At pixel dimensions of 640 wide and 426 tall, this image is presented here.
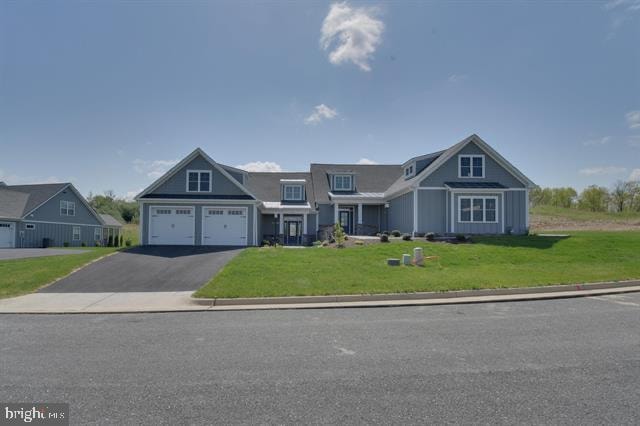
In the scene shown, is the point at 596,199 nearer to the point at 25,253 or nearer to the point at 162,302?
the point at 162,302

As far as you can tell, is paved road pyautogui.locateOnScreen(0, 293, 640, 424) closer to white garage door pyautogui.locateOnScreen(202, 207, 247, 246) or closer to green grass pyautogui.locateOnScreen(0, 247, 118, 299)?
green grass pyautogui.locateOnScreen(0, 247, 118, 299)

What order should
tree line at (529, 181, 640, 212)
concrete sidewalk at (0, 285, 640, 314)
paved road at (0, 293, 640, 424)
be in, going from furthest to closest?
tree line at (529, 181, 640, 212) < concrete sidewalk at (0, 285, 640, 314) < paved road at (0, 293, 640, 424)

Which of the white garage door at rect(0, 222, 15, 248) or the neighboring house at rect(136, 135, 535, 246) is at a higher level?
the neighboring house at rect(136, 135, 535, 246)

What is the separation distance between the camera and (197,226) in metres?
22.6

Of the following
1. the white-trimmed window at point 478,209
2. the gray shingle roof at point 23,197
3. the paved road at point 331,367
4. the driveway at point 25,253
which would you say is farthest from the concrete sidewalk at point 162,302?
the gray shingle roof at point 23,197

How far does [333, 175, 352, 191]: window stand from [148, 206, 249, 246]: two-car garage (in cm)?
975

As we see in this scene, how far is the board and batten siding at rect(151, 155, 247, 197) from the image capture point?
2330 cm

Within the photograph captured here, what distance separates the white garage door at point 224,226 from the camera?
2270cm

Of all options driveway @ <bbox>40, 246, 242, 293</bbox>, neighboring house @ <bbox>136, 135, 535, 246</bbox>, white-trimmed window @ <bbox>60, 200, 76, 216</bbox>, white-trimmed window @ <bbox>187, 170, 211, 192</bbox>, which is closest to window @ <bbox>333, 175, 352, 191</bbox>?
neighboring house @ <bbox>136, 135, 535, 246</bbox>

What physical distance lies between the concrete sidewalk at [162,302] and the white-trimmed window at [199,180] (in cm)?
1314

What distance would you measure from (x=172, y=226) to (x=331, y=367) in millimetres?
20029

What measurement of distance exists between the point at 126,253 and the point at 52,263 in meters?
3.29

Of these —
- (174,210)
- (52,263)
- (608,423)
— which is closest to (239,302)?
(608,423)

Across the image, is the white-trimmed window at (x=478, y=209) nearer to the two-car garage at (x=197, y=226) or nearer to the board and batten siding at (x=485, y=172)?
the board and batten siding at (x=485, y=172)
